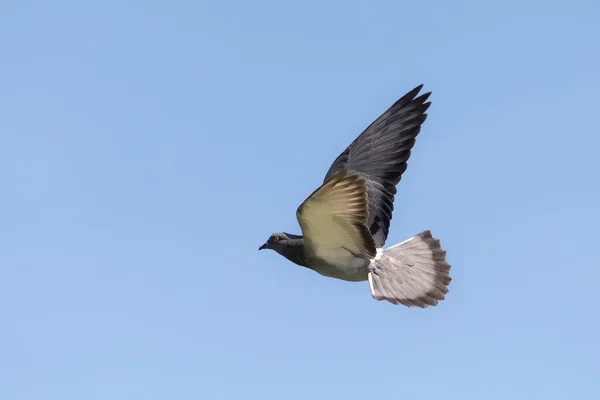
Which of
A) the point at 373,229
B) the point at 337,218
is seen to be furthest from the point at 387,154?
the point at 337,218

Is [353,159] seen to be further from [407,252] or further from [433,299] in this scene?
[433,299]

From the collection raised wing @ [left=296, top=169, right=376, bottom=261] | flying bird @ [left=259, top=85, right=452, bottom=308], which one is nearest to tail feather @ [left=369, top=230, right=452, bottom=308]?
flying bird @ [left=259, top=85, right=452, bottom=308]

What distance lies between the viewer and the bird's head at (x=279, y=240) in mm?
16078

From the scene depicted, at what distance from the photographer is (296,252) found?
15898 mm

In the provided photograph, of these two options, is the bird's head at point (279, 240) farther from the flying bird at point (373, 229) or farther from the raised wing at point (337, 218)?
the raised wing at point (337, 218)

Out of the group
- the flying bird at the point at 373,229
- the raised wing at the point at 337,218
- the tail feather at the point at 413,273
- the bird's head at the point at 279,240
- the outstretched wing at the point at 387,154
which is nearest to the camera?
the raised wing at the point at 337,218

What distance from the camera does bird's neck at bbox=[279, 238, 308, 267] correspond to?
1579 cm

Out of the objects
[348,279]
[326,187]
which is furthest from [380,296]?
[326,187]

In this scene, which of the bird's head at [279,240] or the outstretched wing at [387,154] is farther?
the outstretched wing at [387,154]

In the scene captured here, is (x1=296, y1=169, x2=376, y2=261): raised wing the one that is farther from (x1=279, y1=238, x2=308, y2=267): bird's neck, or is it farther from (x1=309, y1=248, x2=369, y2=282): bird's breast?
(x1=279, y1=238, x2=308, y2=267): bird's neck

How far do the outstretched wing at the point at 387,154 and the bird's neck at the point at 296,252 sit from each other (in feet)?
5.46

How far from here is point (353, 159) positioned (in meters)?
17.8

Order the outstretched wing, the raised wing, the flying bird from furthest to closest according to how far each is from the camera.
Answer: the outstretched wing → the flying bird → the raised wing

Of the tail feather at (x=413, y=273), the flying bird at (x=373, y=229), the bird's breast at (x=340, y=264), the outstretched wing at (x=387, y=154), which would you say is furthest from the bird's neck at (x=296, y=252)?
the outstretched wing at (x=387, y=154)
